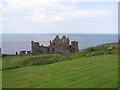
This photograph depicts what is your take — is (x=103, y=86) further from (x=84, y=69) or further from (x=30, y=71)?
(x=30, y=71)

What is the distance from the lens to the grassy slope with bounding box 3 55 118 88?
12.0 metres

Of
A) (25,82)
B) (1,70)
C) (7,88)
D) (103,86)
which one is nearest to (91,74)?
(103,86)

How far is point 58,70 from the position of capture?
15.1 meters

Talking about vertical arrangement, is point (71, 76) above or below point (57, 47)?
below

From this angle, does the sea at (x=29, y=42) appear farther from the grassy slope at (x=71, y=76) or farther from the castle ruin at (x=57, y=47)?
the grassy slope at (x=71, y=76)

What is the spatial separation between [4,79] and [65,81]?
3.50m

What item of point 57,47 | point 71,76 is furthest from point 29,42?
point 71,76

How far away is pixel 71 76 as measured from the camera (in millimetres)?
13398

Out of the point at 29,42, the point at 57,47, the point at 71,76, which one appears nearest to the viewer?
the point at 71,76

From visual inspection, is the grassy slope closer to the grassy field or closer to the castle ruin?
the grassy field

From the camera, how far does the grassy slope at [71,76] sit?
12033 mm

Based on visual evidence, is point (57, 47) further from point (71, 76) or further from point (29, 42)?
point (29, 42)

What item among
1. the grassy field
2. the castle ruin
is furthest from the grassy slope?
the castle ruin

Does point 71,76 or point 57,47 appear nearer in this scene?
point 71,76
